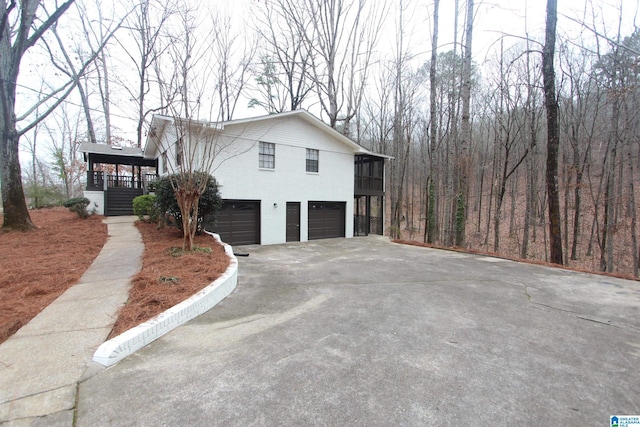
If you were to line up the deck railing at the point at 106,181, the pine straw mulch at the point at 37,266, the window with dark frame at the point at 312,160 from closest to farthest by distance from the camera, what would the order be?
1. the pine straw mulch at the point at 37,266
2. the window with dark frame at the point at 312,160
3. the deck railing at the point at 106,181

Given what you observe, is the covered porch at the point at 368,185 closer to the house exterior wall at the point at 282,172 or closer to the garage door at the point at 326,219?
the house exterior wall at the point at 282,172

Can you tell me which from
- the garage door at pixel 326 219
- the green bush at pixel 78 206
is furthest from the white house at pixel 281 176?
the green bush at pixel 78 206

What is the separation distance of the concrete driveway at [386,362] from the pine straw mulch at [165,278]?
1.66 feet

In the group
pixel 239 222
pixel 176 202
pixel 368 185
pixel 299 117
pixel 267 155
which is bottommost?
pixel 239 222

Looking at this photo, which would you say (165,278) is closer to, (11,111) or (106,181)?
(11,111)

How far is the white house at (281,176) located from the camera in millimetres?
11211

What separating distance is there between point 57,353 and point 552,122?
11.6m

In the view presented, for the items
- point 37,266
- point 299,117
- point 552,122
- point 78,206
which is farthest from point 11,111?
point 552,122

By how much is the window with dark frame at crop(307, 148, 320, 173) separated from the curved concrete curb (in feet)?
28.8

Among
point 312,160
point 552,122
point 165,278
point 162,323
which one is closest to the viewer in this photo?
point 162,323

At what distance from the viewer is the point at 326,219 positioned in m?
14.2

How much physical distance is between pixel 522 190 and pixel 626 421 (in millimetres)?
26805

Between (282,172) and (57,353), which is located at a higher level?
(282,172)

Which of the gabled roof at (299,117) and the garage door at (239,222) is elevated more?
the gabled roof at (299,117)
